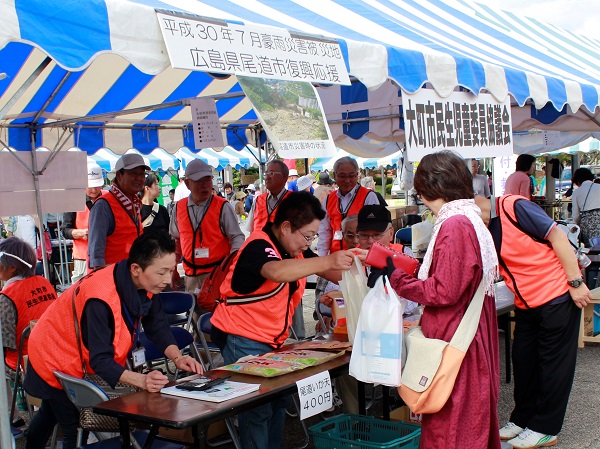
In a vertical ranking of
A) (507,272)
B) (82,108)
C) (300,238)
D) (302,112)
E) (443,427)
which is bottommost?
(443,427)

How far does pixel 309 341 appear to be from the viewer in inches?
140

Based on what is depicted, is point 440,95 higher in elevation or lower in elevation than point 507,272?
higher

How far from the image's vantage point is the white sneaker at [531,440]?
3838 mm

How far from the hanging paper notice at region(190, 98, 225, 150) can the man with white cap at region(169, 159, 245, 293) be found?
0.84 m

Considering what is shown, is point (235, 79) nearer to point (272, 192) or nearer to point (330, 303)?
point (272, 192)

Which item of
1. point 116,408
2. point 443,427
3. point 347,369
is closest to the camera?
point 116,408

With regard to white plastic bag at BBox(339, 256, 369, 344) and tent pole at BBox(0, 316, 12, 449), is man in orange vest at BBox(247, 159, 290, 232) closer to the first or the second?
white plastic bag at BBox(339, 256, 369, 344)

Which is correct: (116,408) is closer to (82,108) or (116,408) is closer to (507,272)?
(507,272)

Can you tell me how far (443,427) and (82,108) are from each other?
559cm

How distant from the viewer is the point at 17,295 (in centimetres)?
413

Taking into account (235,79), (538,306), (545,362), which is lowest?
(545,362)

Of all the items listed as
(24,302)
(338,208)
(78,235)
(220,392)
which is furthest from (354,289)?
(78,235)

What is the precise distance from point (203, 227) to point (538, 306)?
291 cm

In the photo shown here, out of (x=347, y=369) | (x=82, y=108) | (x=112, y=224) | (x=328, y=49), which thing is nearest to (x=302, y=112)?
(x=328, y=49)
